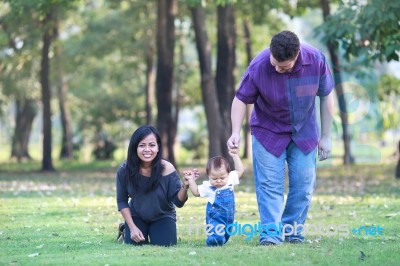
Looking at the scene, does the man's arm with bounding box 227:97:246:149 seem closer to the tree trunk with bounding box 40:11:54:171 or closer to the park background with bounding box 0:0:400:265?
the park background with bounding box 0:0:400:265

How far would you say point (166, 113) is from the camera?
25.8 metres

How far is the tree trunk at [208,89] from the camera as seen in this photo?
2325 cm

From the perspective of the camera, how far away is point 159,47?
25016mm

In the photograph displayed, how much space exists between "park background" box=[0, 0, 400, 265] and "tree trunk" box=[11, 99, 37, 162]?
0.09m

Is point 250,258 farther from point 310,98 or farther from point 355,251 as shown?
point 310,98

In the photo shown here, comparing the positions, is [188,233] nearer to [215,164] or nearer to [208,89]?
[215,164]

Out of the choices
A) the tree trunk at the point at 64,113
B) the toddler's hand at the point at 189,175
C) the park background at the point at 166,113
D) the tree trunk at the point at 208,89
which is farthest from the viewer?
the tree trunk at the point at 64,113

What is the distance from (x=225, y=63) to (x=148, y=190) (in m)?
16.5

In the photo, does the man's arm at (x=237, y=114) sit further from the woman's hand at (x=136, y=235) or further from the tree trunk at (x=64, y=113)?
the tree trunk at (x=64, y=113)

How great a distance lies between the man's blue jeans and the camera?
8617 millimetres

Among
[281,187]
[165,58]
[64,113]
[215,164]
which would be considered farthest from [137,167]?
[64,113]

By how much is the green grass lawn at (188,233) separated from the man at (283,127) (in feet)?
1.13

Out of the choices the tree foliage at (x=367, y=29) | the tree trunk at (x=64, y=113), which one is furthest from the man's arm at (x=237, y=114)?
the tree trunk at (x=64, y=113)

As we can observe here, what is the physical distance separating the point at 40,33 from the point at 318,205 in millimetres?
17125
